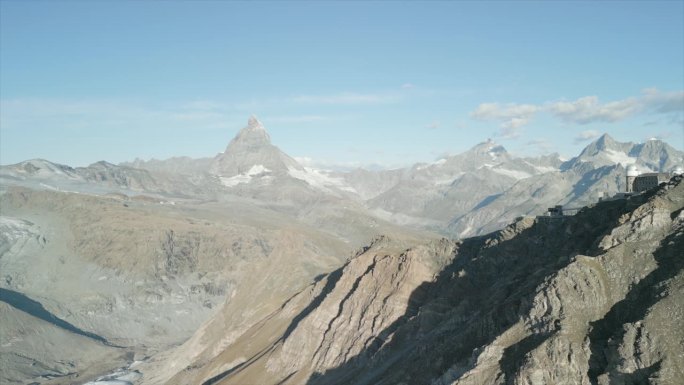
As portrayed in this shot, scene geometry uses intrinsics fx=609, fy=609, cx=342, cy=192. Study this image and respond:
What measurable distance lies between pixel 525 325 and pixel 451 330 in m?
29.1

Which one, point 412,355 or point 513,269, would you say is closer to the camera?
point 412,355

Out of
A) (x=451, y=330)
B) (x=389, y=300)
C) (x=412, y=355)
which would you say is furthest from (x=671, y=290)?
(x=389, y=300)

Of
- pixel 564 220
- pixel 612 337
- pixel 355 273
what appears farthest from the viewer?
pixel 355 273

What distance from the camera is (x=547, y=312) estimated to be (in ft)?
287

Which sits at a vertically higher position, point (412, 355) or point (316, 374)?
point (412, 355)

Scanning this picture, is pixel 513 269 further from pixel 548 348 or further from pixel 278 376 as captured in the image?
pixel 278 376

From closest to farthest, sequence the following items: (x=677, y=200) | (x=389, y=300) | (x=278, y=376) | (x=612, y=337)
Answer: (x=612, y=337) → (x=677, y=200) → (x=389, y=300) → (x=278, y=376)

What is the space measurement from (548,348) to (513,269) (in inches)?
1982

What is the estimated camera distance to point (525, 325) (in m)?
88.9

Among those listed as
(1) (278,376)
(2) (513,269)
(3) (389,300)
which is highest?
(2) (513,269)

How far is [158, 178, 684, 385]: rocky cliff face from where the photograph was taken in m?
78.8

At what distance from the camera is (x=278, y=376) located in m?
174

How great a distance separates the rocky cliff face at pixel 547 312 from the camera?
78.8 metres

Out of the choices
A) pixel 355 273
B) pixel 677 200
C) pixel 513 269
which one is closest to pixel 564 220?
pixel 513 269
